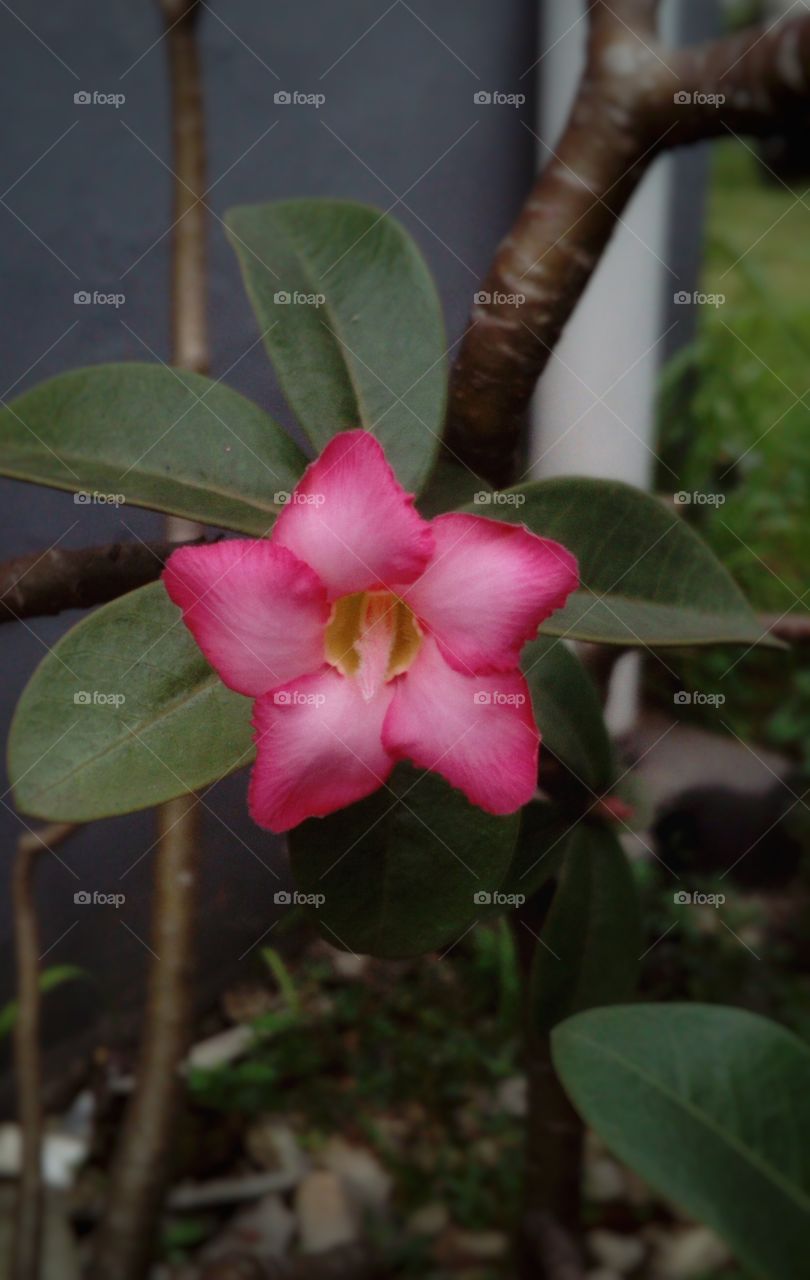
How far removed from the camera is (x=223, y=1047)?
2.95 feet

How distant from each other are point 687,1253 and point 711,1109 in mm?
470

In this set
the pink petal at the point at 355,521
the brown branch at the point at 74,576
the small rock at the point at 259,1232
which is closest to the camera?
the pink petal at the point at 355,521

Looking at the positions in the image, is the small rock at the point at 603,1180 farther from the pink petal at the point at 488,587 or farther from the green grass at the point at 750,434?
the pink petal at the point at 488,587

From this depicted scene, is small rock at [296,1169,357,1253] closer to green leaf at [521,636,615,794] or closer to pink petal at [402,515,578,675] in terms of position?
green leaf at [521,636,615,794]

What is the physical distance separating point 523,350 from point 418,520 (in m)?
0.19

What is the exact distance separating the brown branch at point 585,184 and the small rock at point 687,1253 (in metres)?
0.64

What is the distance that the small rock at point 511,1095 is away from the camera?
0.92 m

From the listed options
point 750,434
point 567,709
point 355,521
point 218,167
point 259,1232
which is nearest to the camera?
point 355,521

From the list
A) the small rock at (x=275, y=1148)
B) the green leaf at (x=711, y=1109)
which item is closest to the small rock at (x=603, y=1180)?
the small rock at (x=275, y=1148)

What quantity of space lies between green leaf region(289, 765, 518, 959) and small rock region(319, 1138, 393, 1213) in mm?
468

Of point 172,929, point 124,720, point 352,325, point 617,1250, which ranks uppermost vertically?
point 352,325

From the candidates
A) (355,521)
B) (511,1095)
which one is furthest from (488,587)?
(511,1095)

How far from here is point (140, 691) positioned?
0.47 metres

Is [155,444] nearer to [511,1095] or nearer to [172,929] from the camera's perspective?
[172,929]
